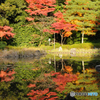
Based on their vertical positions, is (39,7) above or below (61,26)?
above

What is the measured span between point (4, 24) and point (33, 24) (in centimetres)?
508

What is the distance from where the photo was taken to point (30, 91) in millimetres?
5977

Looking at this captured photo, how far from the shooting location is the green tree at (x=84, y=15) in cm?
2759

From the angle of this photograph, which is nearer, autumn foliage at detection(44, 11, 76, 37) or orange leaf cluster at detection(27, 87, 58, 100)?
orange leaf cluster at detection(27, 87, 58, 100)

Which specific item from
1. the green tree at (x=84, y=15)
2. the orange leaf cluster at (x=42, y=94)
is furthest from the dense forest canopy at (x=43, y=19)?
the orange leaf cluster at (x=42, y=94)

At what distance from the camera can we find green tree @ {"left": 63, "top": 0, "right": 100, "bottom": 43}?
27.6 meters

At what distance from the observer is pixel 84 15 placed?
27688mm

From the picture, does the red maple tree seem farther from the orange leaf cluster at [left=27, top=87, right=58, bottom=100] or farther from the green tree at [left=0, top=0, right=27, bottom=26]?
the orange leaf cluster at [left=27, top=87, right=58, bottom=100]

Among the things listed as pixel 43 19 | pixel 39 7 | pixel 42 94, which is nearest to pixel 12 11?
pixel 39 7

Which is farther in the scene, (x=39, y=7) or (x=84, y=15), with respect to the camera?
(x=39, y=7)

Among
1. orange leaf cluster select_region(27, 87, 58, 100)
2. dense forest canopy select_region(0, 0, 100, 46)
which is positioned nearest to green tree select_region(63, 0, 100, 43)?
dense forest canopy select_region(0, 0, 100, 46)

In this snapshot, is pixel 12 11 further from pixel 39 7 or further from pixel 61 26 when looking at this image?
pixel 61 26

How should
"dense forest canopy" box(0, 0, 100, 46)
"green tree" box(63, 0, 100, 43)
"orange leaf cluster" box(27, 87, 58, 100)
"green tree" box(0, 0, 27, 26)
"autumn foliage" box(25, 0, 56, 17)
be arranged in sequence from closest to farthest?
1. "orange leaf cluster" box(27, 87, 58, 100)
2. "green tree" box(0, 0, 27, 26)
3. "green tree" box(63, 0, 100, 43)
4. "dense forest canopy" box(0, 0, 100, 46)
5. "autumn foliage" box(25, 0, 56, 17)

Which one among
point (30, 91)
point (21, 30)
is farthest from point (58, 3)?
point (30, 91)
